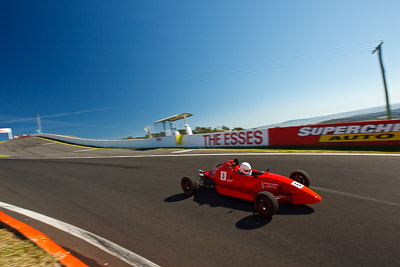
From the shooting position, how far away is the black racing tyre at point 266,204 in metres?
3.58

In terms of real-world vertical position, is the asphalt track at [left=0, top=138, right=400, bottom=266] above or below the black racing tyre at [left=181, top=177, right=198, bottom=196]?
below

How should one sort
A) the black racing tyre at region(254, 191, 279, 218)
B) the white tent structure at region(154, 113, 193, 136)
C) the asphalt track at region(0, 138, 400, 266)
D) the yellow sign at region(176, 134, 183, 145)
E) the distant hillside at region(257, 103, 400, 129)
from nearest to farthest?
the asphalt track at region(0, 138, 400, 266), the black racing tyre at region(254, 191, 279, 218), the distant hillside at region(257, 103, 400, 129), the yellow sign at region(176, 134, 183, 145), the white tent structure at region(154, 113, 193, 136)

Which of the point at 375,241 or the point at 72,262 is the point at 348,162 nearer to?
the point at 375,241

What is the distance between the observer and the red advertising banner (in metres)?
9.23

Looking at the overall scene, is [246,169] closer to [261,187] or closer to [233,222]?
[261,187]

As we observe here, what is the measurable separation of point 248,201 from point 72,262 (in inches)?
141

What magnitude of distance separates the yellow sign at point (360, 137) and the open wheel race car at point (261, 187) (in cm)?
751

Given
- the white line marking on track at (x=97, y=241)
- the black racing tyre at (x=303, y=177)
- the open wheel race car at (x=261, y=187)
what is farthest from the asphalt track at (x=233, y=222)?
the black racing tyre at (x=303, y=177)

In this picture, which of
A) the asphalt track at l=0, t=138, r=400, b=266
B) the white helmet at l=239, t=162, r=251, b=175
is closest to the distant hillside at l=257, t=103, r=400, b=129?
the asphalt track at l=0, t=138, r=400, b=266

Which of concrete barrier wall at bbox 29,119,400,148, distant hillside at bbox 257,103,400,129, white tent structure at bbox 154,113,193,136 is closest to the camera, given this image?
concrete barrier wall at bbox 29,119,400,148

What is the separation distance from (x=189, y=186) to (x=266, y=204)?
2.22 meters

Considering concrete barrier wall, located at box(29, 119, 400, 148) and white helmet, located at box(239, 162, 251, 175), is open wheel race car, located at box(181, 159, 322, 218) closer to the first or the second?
white helmet, located at box(239, 162, 251, 175)

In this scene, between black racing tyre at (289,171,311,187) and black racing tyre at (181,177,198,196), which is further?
black racing tyre at (181,177,198,196)

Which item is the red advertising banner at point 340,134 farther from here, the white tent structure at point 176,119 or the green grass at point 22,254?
the green grass at point 22,254
